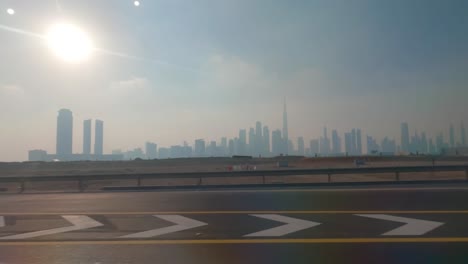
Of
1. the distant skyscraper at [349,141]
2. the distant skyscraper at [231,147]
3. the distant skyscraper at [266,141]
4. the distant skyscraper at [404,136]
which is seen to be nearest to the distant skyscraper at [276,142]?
the distant skyscraper at [266,141]

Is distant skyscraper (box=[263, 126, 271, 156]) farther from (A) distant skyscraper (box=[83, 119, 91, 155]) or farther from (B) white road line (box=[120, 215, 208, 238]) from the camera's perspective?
(B) white road line (box=[120, 215, 208, 238])

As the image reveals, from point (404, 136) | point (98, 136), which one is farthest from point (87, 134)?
point (404, 136)

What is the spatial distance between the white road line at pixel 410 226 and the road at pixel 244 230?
22 mm

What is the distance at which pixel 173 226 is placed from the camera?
9016 millimetres

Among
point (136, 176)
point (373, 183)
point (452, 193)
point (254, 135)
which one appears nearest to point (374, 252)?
point (452, 193)

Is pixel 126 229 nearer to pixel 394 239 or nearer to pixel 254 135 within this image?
pixel 394 239

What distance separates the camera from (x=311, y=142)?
623ft

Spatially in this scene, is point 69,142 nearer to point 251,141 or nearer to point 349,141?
point 251,141

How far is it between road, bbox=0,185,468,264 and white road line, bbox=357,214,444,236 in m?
0.02

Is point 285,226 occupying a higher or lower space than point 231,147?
lower

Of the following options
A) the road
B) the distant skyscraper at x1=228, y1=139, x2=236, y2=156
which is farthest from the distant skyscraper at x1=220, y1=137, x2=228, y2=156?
the road

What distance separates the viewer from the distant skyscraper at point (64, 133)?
12888 cm

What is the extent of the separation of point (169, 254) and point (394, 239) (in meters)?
4.53

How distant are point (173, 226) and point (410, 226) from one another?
5.72m
